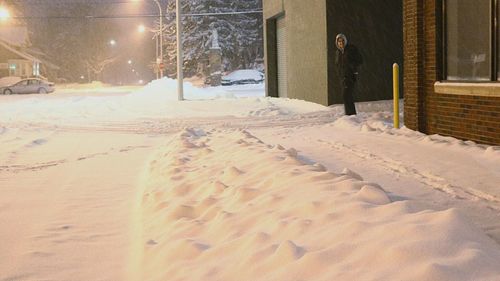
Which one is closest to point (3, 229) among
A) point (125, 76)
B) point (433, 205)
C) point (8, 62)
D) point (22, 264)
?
point (22, 264)

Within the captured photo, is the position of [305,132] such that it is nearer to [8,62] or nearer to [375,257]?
[375,257]

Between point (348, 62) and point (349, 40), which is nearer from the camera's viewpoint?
point (348, 62)

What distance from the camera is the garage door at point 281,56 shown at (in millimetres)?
27239

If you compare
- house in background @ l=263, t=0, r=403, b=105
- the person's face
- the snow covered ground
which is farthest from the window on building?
house in background @ l=263, t=0, r=403, b=105

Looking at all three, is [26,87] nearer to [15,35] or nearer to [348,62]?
[15,35]

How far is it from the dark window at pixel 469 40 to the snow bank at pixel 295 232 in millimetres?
3830

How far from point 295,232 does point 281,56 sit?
2361 cm

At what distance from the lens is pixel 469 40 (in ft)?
34.3

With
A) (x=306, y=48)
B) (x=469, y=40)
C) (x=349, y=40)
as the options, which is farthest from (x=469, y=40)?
(x=306, y=48)

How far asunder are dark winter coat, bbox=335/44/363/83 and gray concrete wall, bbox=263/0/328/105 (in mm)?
5084

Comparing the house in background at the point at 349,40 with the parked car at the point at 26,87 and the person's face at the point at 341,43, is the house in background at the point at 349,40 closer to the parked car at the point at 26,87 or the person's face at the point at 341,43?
the person's face at the point at 341,43

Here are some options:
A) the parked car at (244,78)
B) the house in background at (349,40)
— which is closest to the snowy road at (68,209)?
the house in background at (349,40)

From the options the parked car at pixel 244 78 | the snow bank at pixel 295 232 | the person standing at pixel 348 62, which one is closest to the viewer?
the snow bank at pixel 295 232

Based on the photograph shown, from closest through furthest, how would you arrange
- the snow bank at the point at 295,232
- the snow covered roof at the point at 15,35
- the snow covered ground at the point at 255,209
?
the snow bank at the point at 295,232, the snow covered ground at the point at 255,209, the snow covered roof at the point at 15,35
